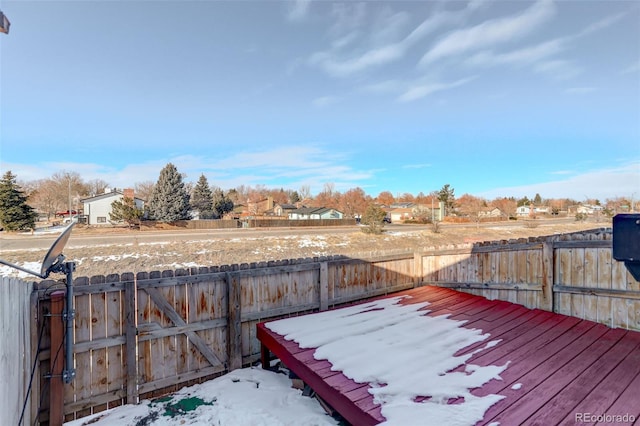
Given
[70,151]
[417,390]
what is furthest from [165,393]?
[70,151]

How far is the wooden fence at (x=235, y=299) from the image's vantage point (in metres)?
2.83

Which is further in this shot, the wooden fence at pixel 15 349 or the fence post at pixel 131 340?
the fence post at pixel 131 340

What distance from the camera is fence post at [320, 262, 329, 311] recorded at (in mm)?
4414

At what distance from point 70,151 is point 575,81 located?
4267cm

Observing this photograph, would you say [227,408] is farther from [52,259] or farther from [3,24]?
[3,24]

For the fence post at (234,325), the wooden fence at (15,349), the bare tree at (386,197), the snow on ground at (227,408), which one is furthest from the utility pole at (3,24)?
the bare tree at (386,197)

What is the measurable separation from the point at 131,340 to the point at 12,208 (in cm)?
2720

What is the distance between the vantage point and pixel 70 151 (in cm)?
3145

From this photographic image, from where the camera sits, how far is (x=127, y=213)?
1021 inches

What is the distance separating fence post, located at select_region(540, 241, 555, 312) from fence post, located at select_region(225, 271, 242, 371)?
14.5ft

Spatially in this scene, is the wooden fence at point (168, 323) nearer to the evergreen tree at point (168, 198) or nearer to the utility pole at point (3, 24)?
the utility pole at point (3, 24)

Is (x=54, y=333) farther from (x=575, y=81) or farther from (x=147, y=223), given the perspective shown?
(x=147, y=223)

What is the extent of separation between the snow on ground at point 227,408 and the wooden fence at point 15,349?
2.51 feet

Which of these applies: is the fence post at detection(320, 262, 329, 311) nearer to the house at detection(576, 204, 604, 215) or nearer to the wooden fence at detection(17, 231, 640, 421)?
the wooden fence at detection(17, 231, 640, 421)
